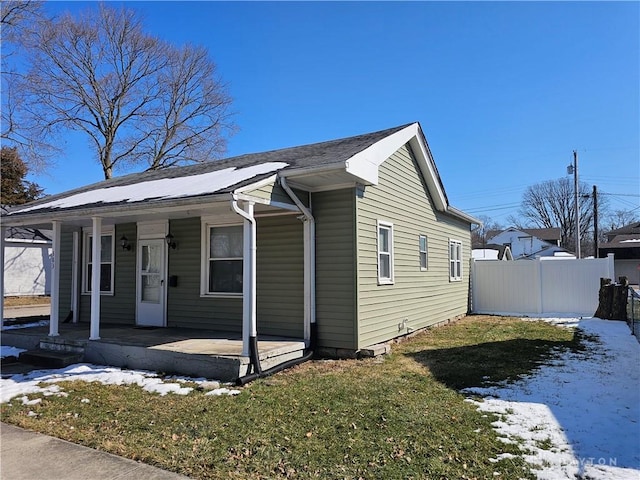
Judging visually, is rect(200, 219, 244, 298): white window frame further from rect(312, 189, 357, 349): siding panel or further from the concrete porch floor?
rect(312, 189, 357, 349): siding panel

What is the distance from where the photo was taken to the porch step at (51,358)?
7.57 m

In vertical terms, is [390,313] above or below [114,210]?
below

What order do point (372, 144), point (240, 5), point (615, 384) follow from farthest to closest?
point (240, 5) < point (372, 144) < point (615, 384)

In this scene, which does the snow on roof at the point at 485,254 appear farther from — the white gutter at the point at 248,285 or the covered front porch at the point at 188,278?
the white gutter at the point at 248,285

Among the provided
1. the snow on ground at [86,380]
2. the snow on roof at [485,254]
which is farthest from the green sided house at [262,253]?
the snow on roof at [485,254]

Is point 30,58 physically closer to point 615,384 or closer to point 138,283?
point 138,283

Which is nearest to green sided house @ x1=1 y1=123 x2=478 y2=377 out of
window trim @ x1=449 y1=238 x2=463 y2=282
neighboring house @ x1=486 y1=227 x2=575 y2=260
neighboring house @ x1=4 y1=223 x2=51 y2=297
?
window trim @ x1=449 y1=238 x2=463 y2=282

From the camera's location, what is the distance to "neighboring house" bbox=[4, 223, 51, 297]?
2331 centimetres

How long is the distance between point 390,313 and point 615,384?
13.5 ft

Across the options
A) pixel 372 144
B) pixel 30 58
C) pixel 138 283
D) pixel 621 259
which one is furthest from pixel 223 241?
pixel 621 259

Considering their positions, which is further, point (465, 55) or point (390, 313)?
point (465, 55)

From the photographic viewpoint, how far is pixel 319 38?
993cm

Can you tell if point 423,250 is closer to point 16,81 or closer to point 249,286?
point 249,286

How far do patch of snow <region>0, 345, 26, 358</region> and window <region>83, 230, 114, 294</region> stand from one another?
2.28 m
